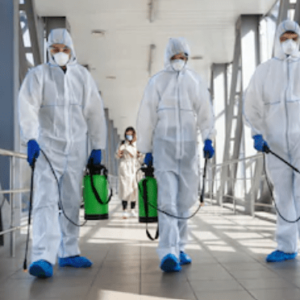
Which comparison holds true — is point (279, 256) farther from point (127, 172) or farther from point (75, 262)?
point (127, 172)

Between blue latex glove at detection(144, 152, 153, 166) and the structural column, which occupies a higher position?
the structural column

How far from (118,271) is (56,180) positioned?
0.67m

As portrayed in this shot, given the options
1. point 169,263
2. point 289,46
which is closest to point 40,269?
point 169,263

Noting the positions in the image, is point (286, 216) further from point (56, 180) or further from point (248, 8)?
point (248, 8)

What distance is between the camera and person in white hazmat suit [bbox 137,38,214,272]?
3.07 meters

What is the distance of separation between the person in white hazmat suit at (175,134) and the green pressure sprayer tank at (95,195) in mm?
332

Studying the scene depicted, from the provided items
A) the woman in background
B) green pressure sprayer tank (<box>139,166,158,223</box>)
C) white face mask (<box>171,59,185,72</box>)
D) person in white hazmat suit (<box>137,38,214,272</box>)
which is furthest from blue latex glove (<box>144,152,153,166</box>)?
the woman in background

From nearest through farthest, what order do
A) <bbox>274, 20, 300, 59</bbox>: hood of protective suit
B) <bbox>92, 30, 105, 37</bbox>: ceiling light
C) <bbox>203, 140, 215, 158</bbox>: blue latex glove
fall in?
<bbox>203, 140, 215, 158</bbox>: blue latex glove, <bbox>274, 20, 300, 59</bbox>: hood of protective suit, <bbox>92, 30, 105, 37</bbox>: ceiling light

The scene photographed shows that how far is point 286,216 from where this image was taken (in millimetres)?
3266

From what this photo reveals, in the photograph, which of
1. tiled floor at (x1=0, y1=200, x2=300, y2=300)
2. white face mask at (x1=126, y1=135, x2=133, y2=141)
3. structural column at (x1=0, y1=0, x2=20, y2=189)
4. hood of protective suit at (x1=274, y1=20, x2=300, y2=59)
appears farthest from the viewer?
white face mask at (x1=126, y1=135, x2=133, y2=141)

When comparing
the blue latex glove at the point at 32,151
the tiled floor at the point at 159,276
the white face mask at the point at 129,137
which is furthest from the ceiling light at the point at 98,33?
the blue latex glove at the point at 32,151

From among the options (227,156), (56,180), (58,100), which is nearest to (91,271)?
(56,180)

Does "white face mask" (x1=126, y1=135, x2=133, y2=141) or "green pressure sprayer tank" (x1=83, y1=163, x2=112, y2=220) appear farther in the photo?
"white face mask" (x1=126, y1=135, x2=133, y2=141)

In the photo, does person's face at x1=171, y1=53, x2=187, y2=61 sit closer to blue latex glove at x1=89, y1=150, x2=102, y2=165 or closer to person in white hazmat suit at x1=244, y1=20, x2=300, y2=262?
person in white hazmat suit at x1=244, y1=20, x2=300, y2=262
